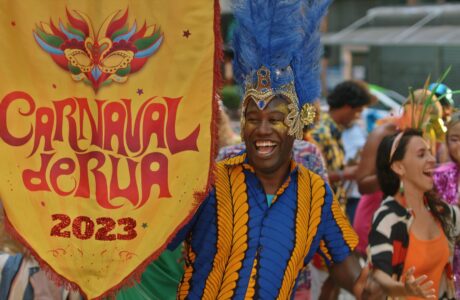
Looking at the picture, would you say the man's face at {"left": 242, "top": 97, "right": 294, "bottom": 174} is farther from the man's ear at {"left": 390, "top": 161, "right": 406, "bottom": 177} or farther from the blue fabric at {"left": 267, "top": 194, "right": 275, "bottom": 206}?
the man's ear at {"left": 390, "top": 161, "right": 406, "bottom": 177}

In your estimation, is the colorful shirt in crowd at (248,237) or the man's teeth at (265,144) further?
the man's teeth at (265,144)

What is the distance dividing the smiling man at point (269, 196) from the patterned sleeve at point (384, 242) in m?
0.30

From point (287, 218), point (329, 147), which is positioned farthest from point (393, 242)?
point (329, 147)

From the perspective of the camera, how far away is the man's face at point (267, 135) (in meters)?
4.55

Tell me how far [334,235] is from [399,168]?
32.3 inches

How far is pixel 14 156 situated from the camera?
4023 mm

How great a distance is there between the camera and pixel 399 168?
5.33m

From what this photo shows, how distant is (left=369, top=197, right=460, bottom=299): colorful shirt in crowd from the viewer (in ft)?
16.6

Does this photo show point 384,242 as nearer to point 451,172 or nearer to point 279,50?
point 451,172

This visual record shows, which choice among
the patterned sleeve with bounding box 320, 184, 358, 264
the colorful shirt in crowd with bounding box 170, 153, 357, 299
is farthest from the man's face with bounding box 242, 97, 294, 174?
the patterned sleeve with bounding box 320, 184, 358, 264

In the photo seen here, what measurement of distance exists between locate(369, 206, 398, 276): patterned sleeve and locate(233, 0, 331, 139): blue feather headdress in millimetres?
794

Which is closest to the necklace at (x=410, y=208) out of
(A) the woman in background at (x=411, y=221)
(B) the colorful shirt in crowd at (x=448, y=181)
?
(A) the woman in background at (x=411, y=221)

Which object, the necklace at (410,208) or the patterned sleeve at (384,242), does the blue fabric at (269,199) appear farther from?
the necklace at (410,208)

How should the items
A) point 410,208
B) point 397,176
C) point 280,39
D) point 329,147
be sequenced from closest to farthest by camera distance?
point 280,39, point 410,208, point 397,176, point 329,147
